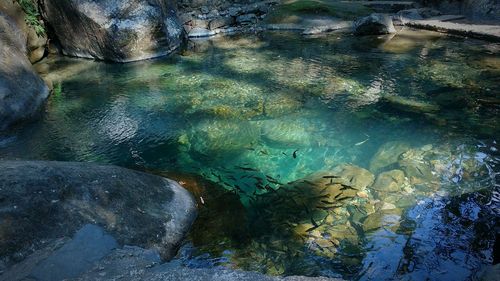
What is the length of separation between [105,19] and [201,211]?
29.0ft

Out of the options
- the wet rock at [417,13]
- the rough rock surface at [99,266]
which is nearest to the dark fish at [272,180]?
the rough rock surface at [99,266]

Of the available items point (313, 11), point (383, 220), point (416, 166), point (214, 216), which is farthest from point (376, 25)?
point (214, 216)

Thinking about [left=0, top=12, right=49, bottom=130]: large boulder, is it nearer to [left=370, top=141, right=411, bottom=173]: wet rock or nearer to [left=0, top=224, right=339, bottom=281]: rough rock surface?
[left=0, top=224, right=339, bottom=281]: rough rock surface

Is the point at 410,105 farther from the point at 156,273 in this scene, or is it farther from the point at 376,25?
the point at 376,25

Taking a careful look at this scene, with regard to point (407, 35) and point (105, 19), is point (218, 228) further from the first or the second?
point (407, 35)

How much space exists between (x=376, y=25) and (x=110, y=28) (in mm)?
8707

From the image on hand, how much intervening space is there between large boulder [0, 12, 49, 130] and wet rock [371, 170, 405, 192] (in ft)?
21.2

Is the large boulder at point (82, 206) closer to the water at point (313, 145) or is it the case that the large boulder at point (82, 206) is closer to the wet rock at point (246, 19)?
the water at point (313, 145)

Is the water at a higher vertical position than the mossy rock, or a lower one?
lower

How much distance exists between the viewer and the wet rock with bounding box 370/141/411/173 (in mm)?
5154

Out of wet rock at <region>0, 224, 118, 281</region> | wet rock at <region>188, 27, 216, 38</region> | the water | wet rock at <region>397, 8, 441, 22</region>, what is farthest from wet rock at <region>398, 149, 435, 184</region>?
wet rock at <region>188, 27, 216, 38</region>

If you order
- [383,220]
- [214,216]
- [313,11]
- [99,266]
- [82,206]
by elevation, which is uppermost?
[313,11]

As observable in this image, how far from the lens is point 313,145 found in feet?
19.3

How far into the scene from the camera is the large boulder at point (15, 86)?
671cm
